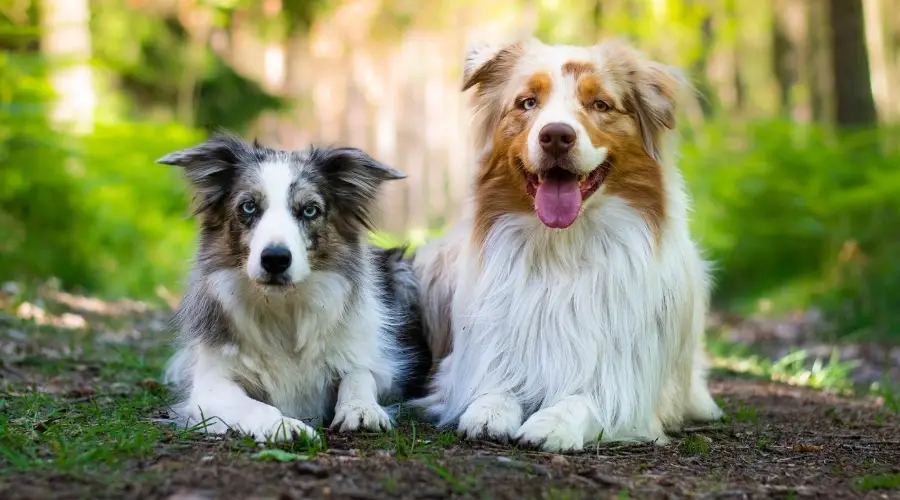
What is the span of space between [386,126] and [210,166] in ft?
52.5

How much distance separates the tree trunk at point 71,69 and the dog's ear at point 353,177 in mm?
6685

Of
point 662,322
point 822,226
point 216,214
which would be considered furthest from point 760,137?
point 216,214

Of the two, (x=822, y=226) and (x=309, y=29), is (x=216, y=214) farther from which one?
(x=309, y=29)

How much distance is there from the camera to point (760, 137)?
12.4 meters

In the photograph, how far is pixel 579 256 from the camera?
4.58 metres

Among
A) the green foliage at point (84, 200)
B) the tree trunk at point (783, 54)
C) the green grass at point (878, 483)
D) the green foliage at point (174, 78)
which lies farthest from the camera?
the tree trunk at point (783, 54)

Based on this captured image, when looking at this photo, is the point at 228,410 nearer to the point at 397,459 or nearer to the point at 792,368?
the point at 397,459

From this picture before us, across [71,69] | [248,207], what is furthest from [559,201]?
[71,69]

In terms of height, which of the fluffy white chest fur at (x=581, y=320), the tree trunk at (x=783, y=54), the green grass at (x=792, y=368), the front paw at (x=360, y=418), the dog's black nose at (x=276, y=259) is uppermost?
the tree trunk at (x=783, y=54)

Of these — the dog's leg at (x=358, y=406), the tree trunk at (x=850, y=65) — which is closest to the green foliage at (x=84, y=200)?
the dog's leg at (x=358, y=406)

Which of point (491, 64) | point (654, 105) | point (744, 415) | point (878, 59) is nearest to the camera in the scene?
point (654, 105)

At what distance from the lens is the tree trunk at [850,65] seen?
11789mm

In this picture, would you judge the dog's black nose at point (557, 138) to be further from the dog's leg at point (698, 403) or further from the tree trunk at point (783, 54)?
the tree trunk at point (783, 54)

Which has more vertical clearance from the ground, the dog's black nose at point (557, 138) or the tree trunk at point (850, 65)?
the tree trunk at point (850, 65)
